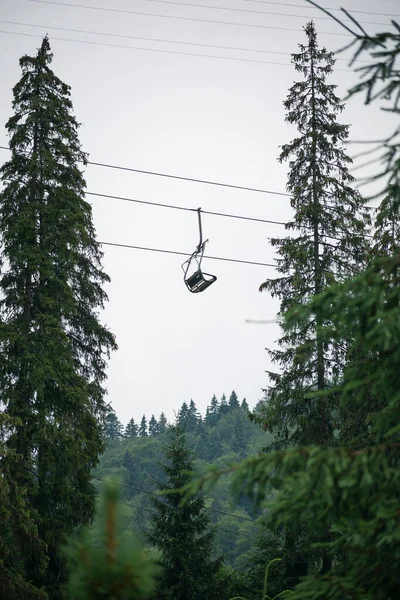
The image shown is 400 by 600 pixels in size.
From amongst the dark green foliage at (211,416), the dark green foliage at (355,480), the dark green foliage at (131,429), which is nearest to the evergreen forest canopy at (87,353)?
the dark green foliage at (355,480)

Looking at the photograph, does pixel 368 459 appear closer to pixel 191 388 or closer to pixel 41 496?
pixel 41 496

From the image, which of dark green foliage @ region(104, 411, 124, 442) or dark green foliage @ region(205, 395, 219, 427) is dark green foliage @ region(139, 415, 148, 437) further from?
dark green foliage @ region(205, 395, 219, 427)

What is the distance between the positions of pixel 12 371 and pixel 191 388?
149492 millimetres

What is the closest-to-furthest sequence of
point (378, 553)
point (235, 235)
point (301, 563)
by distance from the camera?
point (378, 553), point (301, 563), point (235, 235)

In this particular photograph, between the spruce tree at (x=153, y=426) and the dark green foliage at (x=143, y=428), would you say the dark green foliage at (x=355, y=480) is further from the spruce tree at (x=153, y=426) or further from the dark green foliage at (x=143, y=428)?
the spruce tree at (x=153, y=426)

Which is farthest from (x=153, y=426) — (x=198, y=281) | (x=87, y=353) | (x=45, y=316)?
(x=198, y=281)

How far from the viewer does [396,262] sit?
10.4 ft

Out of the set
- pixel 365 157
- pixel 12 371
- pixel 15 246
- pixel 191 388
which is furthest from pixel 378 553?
pixel 191 388

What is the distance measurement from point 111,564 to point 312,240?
15561mm

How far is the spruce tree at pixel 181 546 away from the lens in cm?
1555

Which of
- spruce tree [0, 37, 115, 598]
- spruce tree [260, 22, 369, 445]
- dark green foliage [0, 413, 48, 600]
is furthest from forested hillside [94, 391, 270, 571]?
dark green foliage [0, 413, 48, 600]

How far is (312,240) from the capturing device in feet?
55.9

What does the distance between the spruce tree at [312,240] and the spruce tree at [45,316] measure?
5085 mm

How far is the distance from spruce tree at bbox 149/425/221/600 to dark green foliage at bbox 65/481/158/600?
13.4 meters
